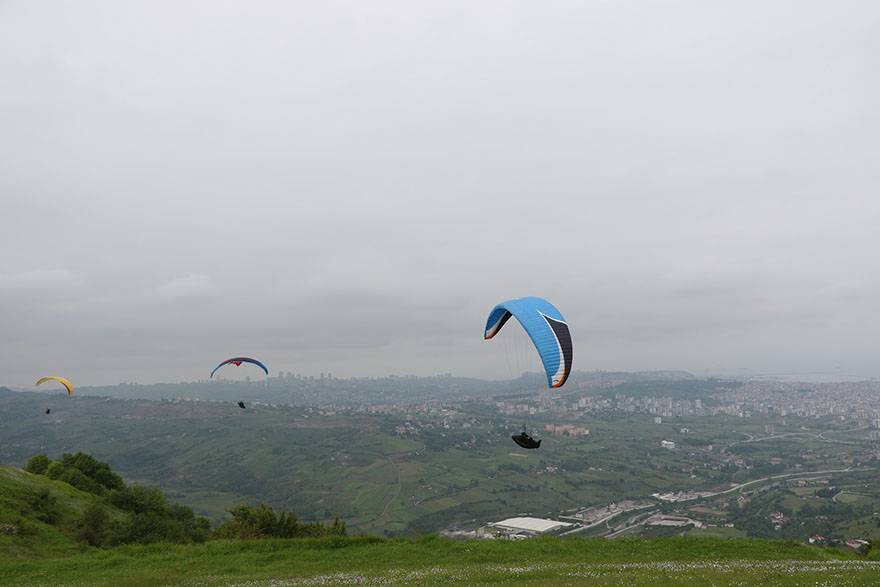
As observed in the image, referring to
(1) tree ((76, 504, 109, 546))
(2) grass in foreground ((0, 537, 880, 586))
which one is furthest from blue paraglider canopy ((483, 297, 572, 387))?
(1) tree ((76, 504, 109, 546))

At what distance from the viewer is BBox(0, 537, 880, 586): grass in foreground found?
17.8 m

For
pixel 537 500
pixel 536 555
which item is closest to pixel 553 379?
pixel 536 555

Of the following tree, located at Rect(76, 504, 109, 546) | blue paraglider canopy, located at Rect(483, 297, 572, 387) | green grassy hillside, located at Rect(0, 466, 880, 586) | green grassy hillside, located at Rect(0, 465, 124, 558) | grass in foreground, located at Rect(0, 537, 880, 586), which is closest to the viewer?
grass in foreground, located at Rect(0, 537, 880, 586)

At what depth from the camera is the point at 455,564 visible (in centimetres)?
2256

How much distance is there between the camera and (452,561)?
23281 mm

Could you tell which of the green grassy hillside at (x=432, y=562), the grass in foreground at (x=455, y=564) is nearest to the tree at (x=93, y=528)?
the green grassy hillside at (x=432, y=562)

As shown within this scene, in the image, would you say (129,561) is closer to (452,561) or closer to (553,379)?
(452,561)

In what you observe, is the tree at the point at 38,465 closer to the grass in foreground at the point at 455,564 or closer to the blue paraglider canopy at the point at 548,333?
the grass in foreground at the point at 455,564

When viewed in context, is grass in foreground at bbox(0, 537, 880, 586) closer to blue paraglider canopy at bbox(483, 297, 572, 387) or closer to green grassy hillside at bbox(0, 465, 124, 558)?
green grassy hillside at bbox(0, 465, 124, 558)

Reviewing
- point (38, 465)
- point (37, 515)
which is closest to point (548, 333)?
point (37, 515)

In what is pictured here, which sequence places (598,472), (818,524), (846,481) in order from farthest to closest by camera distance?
(598,472) < (846,481) < (818,524)

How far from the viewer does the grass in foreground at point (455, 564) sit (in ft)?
58.5

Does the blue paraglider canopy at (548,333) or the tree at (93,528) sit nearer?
the blue paraglider canopy at (548,333)

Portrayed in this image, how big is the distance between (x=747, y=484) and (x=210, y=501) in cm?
17632
